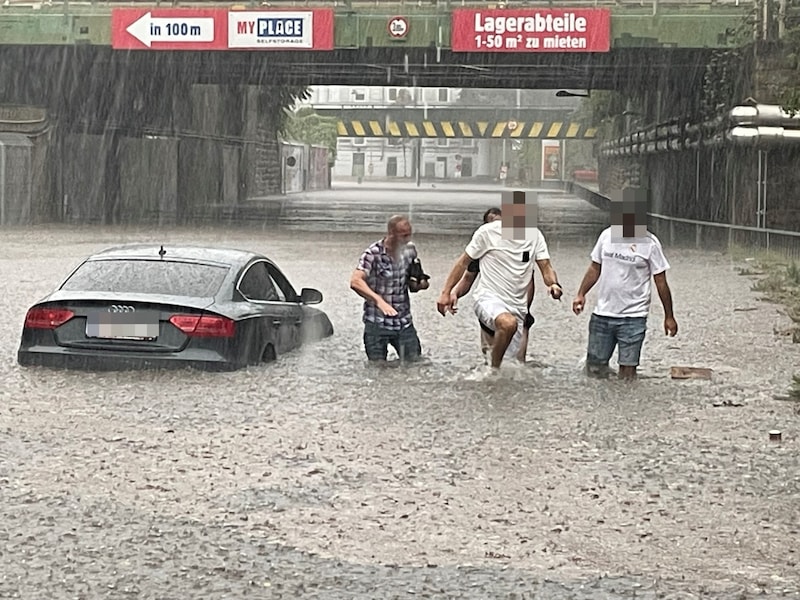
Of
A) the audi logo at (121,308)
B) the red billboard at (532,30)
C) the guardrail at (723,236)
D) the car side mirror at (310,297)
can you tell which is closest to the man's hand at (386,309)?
the car side mirror at (310,297)

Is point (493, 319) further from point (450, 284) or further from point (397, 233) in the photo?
point (397, 233)

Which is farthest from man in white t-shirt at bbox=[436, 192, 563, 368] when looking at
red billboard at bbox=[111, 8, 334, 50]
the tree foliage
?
the tree foliage

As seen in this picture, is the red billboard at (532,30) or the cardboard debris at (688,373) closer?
the cardboard debris at (688,373)

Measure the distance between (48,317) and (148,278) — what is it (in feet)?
2.85

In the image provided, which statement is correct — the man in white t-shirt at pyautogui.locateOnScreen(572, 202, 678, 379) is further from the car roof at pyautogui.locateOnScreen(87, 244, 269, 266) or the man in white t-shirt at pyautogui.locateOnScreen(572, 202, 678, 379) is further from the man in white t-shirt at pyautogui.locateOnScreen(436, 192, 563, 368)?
the car roof at pyautogui.locateOnScreen(87, 244, 269, 266)

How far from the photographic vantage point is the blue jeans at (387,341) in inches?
526

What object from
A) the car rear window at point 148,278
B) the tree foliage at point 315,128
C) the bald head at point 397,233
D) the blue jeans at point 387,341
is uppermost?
the tree foliage at point 315,128

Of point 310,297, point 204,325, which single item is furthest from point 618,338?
point 204,325

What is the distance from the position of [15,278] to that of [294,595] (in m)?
17.1

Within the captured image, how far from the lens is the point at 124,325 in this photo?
12.1 m

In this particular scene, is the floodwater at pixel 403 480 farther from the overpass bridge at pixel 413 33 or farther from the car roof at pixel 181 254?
the overpass bridge at pixel 413 33

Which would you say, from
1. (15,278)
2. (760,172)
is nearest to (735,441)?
(15,278)

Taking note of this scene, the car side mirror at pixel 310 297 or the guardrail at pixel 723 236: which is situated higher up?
the car side mirror at pixel 310 297

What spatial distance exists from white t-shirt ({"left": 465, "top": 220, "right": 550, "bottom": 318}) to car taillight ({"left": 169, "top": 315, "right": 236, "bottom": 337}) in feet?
6.59
